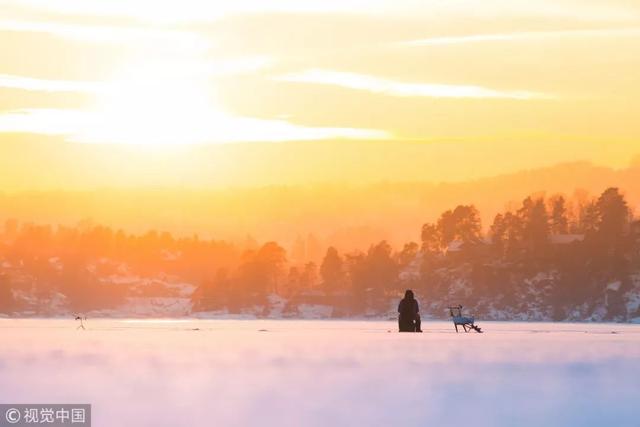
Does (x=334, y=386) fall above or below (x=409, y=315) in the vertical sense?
below

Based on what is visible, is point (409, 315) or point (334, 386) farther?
point (409, 315)

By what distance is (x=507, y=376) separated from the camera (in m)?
77.4

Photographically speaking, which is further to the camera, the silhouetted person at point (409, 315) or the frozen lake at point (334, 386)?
the silhouetted person at point (409, 315)

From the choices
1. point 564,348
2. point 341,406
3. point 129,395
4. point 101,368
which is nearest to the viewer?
point 341,406

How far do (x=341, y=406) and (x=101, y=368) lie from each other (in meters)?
27.0

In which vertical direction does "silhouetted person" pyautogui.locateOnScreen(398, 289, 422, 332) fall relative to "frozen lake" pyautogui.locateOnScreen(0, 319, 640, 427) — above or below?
above

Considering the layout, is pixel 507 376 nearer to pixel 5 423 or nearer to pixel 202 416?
pixel 202 416

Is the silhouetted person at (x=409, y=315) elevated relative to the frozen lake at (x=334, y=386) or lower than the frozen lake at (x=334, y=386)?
elevated

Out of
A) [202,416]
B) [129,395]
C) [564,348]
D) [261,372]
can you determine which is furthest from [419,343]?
[202,416]

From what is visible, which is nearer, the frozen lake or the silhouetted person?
the frozen lake

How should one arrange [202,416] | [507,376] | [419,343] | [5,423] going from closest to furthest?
[5,423] < [202,416] < [507,376] < [419,343]

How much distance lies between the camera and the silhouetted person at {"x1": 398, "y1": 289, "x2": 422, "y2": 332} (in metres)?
156

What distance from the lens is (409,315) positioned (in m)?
162

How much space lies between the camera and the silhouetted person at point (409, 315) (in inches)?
6152
